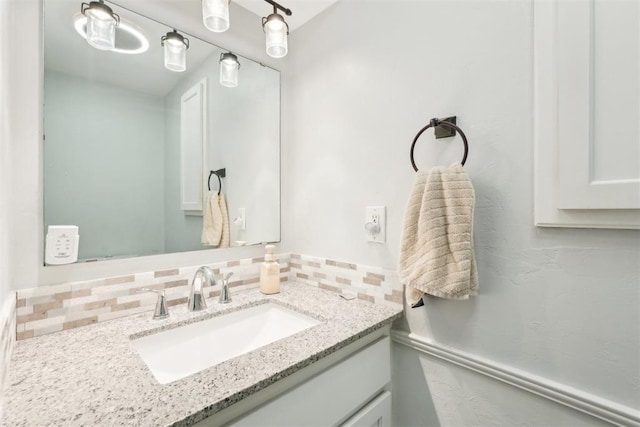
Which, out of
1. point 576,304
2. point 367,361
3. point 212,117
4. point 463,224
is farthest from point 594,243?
point 212,117

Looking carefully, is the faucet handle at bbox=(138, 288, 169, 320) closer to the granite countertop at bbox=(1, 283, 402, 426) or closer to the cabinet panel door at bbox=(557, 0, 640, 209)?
the granite countertop at bbox=(1, 283, 402, 426)

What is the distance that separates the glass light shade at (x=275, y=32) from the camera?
1117 mm

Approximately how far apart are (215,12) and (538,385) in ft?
4.78

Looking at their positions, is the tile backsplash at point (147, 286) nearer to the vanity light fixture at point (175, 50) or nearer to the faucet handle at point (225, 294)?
the faucet handle at point (225, 294)

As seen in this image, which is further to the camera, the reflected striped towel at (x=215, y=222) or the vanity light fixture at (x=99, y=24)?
the reflected striped towel at (x=215, y=222)

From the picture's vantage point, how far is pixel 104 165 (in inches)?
36.7

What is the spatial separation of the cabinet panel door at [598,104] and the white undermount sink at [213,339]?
2.78 feet

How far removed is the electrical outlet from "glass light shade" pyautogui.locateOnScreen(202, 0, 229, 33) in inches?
33.1

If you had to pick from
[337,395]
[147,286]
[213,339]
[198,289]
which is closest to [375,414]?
[337,395]

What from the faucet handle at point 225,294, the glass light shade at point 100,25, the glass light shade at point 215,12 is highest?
the glass light shade at point 215,12

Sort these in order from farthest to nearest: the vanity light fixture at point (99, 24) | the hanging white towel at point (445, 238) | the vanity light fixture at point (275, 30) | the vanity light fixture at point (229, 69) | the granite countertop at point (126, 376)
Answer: the vanity light fixture at point (229, 69)
the vanity light fixture at point (275, 30)
the vanity light fixture at point (99, 24)
the hanging white towel at point (445, 238)
the granite countertop at point (126, 376)

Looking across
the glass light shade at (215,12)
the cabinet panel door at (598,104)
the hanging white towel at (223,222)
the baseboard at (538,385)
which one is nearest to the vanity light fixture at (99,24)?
the glass light shade at (215,12)

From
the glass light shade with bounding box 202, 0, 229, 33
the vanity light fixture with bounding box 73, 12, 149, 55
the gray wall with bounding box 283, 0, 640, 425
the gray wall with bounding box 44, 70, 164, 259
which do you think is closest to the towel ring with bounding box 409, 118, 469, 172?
the gray wall with bounding box 283, 0, 640, 425

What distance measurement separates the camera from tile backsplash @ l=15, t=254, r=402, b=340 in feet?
2.63
